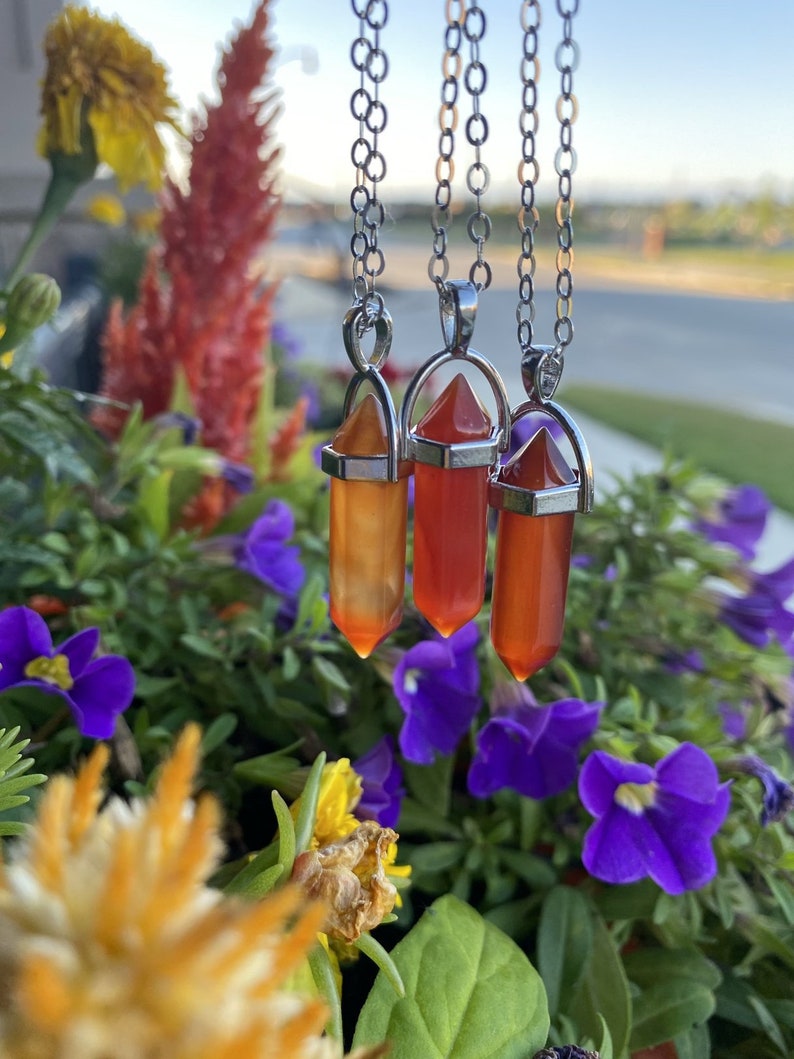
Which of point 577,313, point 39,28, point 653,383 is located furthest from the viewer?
point 577,313

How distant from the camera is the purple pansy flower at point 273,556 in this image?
698mm

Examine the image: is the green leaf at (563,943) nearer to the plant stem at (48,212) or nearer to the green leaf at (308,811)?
the green leaf at (308,811)

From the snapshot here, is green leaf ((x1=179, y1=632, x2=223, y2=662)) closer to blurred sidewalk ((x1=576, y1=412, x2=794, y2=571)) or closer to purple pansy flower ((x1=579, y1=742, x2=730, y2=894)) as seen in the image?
purple pansy flower ((x1=579, y1=742, x2=730, y2=894))

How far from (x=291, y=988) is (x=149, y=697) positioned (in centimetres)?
33

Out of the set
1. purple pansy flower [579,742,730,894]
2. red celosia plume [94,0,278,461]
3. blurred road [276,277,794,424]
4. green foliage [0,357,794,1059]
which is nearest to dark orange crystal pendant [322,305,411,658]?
green foliage [0,357,794,1059]

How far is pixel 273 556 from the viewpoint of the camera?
71 cm

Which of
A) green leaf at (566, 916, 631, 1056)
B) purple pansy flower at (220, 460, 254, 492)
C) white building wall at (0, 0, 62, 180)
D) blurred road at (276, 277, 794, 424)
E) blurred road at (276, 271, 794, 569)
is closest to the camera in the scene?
green leaf at (566, 916, 631, 1056)

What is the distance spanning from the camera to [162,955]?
0.20m

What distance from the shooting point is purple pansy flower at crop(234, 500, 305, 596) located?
2.29 ft

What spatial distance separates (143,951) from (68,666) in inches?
15.6

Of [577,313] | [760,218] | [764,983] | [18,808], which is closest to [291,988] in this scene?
[18,808]

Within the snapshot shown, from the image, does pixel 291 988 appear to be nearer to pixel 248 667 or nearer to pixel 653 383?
pixel 248 667

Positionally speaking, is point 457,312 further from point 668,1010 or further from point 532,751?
point 668,1010

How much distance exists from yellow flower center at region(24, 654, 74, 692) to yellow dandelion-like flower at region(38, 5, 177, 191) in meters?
0.44
